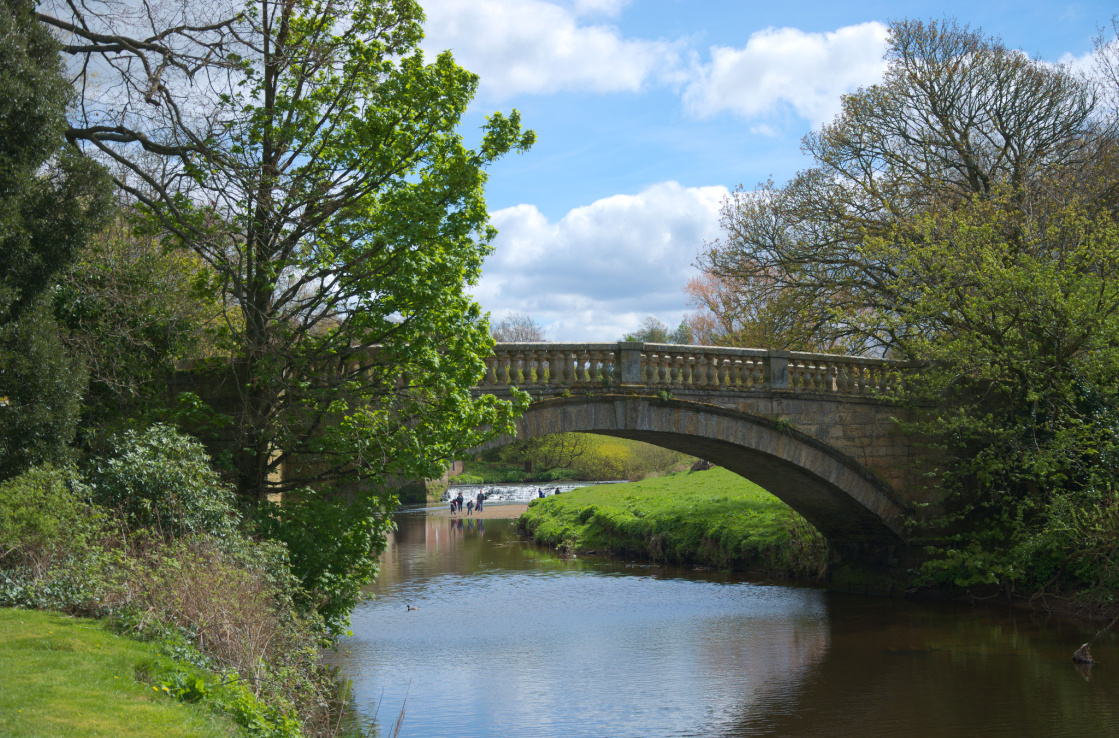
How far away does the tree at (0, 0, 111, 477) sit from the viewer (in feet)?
28.8

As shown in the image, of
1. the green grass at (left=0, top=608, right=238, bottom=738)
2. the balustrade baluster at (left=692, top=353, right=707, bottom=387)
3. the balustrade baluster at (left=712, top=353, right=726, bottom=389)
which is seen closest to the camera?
the green grass at (left=0, top=608, right=238, bottom=738)

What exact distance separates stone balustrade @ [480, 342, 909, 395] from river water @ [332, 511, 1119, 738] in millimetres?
3911

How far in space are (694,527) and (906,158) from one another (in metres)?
9.73

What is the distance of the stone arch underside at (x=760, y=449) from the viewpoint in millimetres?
14227

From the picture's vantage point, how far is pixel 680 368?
15578mm

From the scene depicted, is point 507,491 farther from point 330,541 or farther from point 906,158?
point 330,541

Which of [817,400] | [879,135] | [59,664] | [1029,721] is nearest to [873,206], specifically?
[879,135]

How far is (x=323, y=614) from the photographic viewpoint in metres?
10.6

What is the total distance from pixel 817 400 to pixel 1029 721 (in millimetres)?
7601

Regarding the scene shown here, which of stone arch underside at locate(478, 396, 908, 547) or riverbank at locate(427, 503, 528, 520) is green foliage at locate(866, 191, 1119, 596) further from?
riverbank at locate(427, 503, 528, 520)

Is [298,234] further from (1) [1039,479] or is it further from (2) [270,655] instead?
(1) [1039,479]

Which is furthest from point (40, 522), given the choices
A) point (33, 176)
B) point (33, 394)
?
point (33, 176)

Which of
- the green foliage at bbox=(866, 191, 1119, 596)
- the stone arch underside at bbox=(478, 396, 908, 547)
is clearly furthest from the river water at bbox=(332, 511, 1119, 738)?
the stone arch underside at bbox=(478, 396, 908, 547)

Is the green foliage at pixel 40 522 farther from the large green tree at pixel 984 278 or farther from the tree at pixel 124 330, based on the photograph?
the large green tree at pixel 984 278
